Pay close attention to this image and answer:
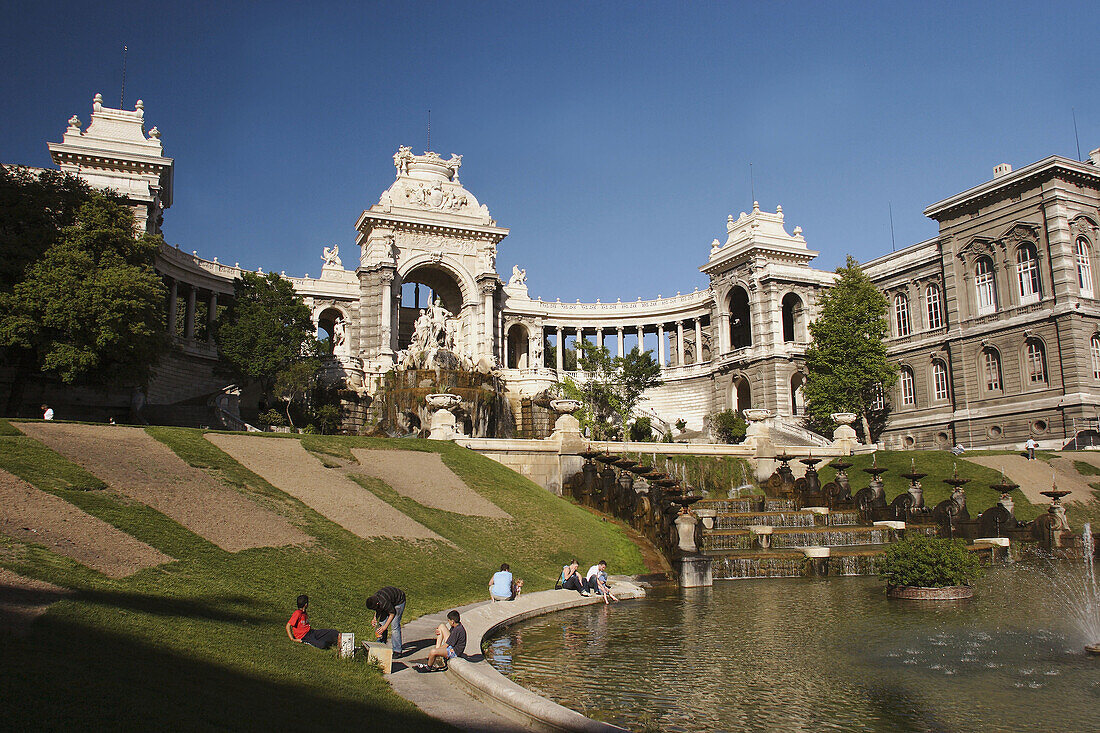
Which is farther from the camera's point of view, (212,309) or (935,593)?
(212,309)

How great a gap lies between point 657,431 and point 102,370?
41.0 metres

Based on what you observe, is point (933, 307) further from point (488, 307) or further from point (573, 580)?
point (573, 580)

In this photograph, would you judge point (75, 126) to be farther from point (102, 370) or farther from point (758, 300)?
point (758, 300)

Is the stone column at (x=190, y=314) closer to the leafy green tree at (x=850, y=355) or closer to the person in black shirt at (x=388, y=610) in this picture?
the leafy green tree at (x=850, y=355)

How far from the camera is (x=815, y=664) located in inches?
482

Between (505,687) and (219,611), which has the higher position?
(219,611)

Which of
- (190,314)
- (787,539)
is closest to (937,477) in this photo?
(787,539)

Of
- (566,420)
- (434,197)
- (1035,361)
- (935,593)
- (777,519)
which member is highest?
(434,197)

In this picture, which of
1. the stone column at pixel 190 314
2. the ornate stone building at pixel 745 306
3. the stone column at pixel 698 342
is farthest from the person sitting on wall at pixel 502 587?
the stone column at pixel 698 342

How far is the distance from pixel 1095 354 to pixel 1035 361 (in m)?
3.34

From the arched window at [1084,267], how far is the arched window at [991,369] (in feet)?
22.2

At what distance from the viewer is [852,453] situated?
45.1m

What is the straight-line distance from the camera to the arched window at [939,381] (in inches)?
2404

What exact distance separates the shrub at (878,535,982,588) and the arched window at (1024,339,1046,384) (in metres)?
40.0
